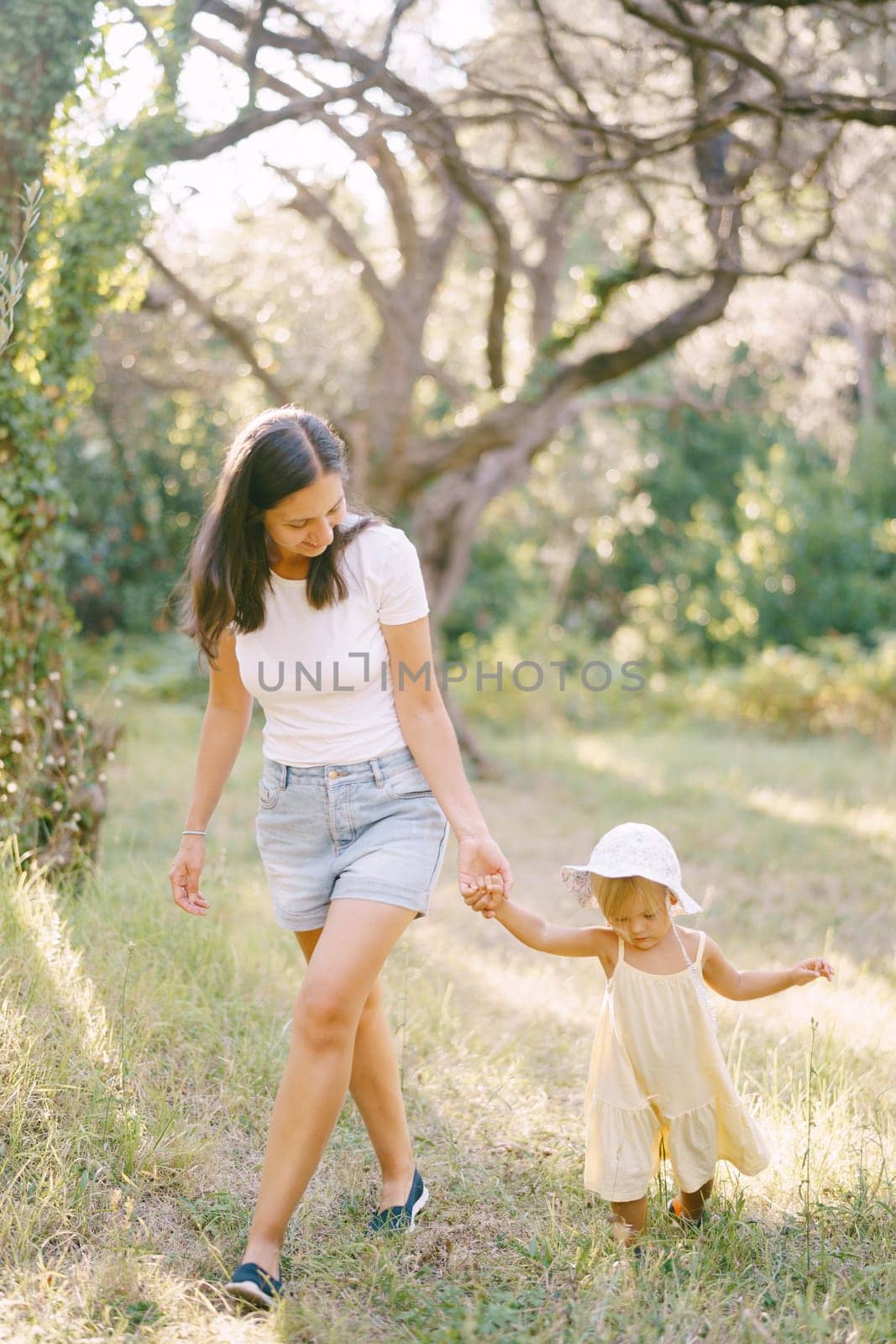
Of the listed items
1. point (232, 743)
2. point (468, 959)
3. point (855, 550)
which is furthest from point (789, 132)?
point (855, 550)

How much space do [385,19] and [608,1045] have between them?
18.1 feet

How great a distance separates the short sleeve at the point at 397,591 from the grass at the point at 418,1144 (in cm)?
131

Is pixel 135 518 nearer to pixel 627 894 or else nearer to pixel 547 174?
pixel 547 174

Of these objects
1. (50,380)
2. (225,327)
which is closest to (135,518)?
(225,327)

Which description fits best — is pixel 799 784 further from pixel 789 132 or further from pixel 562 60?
pixel 562 60

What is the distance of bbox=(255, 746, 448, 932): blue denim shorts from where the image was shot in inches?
92.1

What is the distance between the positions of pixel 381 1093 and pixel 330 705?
861 mm

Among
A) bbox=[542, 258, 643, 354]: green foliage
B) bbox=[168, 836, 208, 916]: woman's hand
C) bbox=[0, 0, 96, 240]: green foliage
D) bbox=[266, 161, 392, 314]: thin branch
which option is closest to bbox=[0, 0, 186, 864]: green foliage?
bbox=[0, 0, 96, 240]: green foliage

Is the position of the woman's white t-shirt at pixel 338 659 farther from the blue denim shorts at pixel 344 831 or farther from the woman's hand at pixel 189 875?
the woman's hand at pixel 189 875

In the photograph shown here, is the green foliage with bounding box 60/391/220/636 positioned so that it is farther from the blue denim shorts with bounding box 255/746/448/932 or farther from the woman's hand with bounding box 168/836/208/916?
the blue denim shorts with bounding box 255/746/448/932

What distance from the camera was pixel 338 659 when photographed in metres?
2.38

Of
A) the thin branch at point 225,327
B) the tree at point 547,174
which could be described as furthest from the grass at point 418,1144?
the thin branch at point 225,327

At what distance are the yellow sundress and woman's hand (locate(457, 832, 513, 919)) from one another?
0.32 meters

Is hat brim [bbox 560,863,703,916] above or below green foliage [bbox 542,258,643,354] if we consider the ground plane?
below
